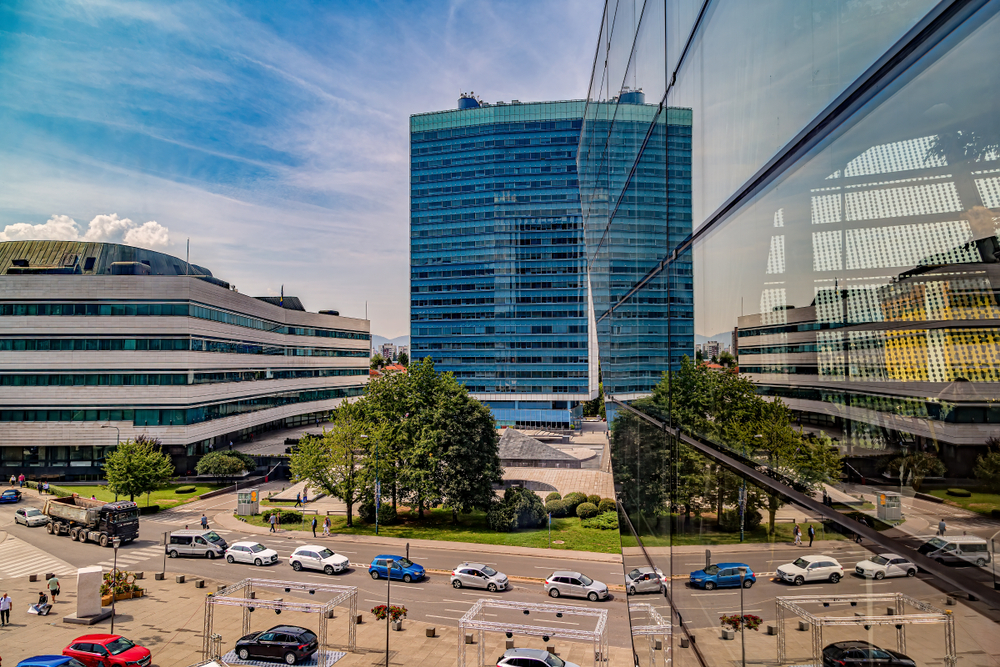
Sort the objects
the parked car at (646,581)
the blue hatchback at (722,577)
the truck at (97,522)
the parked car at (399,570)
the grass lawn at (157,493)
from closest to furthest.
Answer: the blue hatchback at (722,577) → the parked car at (646,581) → the parked car at (399,570) → the truck at (97,522) → the grass lawn at (157,493)

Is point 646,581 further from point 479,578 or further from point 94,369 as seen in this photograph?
point 94,369

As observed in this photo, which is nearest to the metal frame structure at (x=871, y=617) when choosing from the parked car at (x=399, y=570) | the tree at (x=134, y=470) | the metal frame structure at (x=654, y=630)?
the metal frame structure at (x=654, y=630)

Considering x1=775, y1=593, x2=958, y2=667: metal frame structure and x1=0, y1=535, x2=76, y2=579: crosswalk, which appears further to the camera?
x1=0, y1=535, x2=76, y2=579: crosswalk

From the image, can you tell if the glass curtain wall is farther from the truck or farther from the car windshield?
the truck

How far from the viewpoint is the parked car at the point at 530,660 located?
20.3 metres

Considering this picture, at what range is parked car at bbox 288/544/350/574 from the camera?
31188 millimetres

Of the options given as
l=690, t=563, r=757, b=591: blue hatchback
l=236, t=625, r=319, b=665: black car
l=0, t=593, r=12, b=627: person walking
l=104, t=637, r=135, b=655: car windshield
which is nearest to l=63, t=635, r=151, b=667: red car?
l=104, t=637, r=135, b=655: car windshield

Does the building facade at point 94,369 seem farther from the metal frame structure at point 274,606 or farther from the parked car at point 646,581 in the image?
the parked car at point 646,581

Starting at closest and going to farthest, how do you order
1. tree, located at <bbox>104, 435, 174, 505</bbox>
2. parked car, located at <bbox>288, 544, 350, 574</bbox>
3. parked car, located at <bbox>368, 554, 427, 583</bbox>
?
1. parked car, located at <bbox>368, 554, 427, 583</bbox>
2. parked car, located at <bbox>288, 544, 350, 574</bbox>
3. tree, located at <bbox>104, 435, 174, 505</bbox>

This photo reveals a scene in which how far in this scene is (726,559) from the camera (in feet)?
12.1

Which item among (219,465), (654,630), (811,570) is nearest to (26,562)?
(219,465)

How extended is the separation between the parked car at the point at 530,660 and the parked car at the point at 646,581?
1456cm

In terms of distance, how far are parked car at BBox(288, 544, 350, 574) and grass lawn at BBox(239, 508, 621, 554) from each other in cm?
760

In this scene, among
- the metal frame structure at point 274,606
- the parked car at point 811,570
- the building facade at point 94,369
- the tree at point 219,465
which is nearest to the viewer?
the parked car at point 811,570
